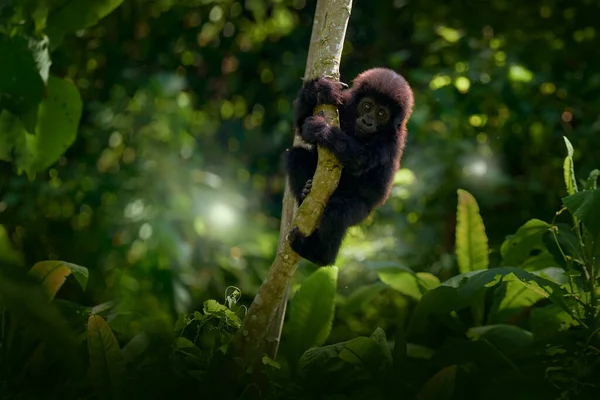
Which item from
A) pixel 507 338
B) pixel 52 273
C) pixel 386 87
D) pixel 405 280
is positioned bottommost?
pixel 405 280

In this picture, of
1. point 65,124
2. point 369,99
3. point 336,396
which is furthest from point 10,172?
point 336,396

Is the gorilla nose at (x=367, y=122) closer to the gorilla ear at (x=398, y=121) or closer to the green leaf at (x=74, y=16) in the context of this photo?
the gorilla ear at (x=398, y=121)

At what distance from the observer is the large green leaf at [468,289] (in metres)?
3.49

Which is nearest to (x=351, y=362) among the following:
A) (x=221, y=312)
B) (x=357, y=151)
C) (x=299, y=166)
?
(x=221, y=312)

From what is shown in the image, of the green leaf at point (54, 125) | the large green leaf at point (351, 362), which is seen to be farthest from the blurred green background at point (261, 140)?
the large green leaf at point (351, 362)

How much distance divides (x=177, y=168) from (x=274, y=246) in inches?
38.2

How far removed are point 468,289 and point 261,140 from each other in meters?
3.99

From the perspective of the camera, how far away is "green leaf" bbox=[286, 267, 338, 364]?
386 centimetres

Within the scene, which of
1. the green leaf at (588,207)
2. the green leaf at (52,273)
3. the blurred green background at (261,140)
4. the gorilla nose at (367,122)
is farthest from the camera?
the blurred green background at (261,140)

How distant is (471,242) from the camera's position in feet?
15.2

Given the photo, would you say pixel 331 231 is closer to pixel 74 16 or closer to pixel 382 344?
pixel 382 344

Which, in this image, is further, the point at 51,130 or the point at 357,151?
the point at 51,130

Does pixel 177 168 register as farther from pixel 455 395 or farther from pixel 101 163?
pixel 455 395

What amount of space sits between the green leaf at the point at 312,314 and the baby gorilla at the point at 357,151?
1.10ft
